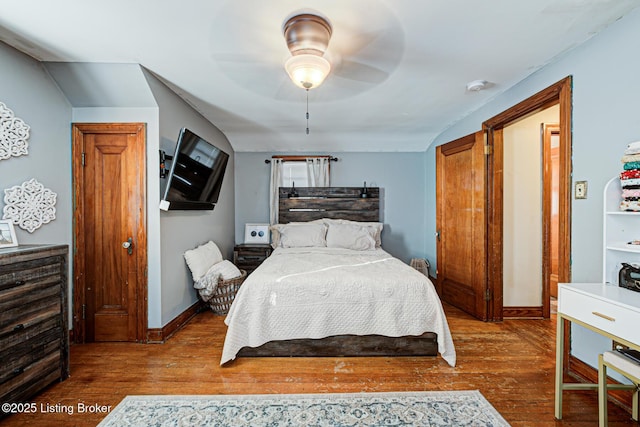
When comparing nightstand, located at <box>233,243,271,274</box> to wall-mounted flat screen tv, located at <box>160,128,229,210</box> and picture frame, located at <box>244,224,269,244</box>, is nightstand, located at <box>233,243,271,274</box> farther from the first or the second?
wall-mounted flat screen tv, located at <box>160,128,229,210</box>

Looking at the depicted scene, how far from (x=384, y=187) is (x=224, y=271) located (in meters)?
2.78

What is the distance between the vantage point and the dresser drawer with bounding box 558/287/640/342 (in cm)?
132

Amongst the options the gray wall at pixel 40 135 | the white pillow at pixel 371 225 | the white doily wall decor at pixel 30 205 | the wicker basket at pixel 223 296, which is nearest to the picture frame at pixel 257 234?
the white pillow at pixel 371 225

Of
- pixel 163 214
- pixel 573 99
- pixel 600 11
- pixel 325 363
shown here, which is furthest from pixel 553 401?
pixel 163 214

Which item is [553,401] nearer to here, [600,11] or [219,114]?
[600,11]

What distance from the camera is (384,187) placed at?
472cm

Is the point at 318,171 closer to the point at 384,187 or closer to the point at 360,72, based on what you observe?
the point at 384,187

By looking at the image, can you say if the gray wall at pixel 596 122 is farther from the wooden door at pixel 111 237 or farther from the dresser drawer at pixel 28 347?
the dresser drawer at pixel 28 347

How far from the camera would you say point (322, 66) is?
71.4 inches

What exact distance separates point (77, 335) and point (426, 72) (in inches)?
151

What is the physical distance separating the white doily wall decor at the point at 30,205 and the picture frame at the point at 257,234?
2532mm

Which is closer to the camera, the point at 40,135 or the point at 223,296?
the point at 40,135

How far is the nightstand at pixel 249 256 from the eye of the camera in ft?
14.0

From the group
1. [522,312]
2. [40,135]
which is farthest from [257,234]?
[522,312]
